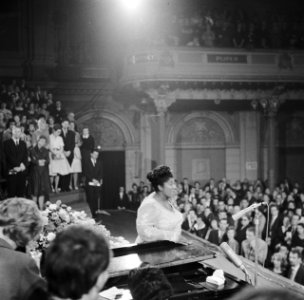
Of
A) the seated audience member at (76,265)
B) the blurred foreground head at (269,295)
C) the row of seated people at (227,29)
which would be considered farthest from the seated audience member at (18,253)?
the row of seated people at (227,29)

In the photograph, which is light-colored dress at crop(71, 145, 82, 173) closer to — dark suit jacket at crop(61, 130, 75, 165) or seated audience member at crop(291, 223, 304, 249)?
dark suit jacket at crop(61, 130, 75, 165)

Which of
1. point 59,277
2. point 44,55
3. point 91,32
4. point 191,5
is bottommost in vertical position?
point 59,277

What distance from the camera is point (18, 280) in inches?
83.6

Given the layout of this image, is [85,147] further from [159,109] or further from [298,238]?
[298,238]

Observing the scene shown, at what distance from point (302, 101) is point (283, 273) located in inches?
449

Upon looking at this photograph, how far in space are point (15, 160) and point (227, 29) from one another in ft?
35.3

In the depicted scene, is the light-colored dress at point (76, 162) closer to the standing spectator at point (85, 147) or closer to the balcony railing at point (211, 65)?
the standing spectator at point (85, 147)

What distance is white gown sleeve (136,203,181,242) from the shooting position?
3.83 m

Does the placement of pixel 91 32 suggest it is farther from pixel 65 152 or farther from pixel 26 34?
pixel 65 152

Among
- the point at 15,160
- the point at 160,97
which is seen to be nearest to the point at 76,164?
the point at 15,160

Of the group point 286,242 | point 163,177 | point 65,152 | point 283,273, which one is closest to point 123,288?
point 163,177

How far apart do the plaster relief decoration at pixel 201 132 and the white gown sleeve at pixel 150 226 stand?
46.2 ft

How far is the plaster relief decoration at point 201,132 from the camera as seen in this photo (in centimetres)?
1791

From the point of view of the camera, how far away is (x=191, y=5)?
17.3m
